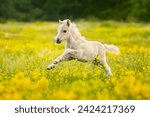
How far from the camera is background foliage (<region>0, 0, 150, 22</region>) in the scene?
179 feet

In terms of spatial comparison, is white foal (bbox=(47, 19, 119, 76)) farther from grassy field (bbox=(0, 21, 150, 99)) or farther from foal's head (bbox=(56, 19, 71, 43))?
grassy field (bbox=(0, 21, 150, 99))

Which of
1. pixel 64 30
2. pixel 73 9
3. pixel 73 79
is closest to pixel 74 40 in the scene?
pixel 64 30

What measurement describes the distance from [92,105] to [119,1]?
→ 50037mm

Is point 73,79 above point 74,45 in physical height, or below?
below

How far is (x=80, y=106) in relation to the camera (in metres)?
8.69

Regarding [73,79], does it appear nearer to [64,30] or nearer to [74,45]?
[74,45]

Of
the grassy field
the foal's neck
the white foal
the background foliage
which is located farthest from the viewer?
the background foliage

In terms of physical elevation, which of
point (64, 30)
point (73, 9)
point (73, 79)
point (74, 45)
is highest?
point (64, 30)

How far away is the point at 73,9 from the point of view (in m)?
58.2

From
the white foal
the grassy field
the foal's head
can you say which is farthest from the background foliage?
the foal's head

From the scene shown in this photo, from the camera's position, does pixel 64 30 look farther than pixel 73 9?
No

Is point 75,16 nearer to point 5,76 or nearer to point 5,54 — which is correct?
A: point 5,54

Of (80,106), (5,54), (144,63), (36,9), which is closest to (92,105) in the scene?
(80,106)

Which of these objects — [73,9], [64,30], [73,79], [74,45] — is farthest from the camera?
[73,9]
